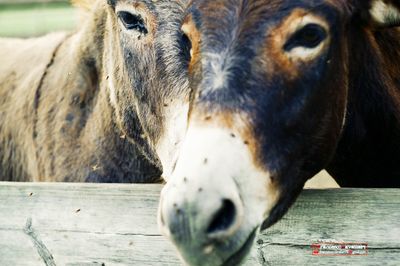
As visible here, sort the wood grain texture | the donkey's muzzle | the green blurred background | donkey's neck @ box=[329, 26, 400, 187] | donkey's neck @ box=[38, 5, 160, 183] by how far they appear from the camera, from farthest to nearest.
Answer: the green blurred background
donkey's neck @ box=[38, 5, 160, 183]
donkey's neck @ box=[329, 26, 400, 187]
the wood grain texture
the donkey's muzzle

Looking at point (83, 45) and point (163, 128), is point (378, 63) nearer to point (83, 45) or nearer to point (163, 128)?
point (163, 128)

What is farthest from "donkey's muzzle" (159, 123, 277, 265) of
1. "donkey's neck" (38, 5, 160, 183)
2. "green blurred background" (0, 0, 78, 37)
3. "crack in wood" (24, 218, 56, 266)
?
"green blurred background" (0, 0, 78, 37)

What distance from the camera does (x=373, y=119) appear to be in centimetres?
285

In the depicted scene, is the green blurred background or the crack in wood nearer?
the crack in wood

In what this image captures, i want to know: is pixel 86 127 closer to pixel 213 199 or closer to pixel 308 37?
pixel 308 37

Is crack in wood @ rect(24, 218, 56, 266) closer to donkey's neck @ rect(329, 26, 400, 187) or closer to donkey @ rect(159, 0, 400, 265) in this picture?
donkey @ rect(159, 0, 400, 265)

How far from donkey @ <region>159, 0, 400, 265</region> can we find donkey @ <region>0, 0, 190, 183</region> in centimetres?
33

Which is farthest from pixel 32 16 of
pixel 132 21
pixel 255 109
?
pixel 255 109

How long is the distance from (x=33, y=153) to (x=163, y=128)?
1338 millimetres

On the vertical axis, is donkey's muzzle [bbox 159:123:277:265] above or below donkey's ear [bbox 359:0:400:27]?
below

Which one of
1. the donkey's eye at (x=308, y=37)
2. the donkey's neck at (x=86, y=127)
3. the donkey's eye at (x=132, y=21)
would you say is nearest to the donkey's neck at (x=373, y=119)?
the donkey's eye at (x=308, y=37)

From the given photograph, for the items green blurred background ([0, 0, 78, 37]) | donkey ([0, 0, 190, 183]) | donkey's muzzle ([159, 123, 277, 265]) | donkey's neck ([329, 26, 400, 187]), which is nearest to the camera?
donkey's muzzle ([159, 123, 277, 265])

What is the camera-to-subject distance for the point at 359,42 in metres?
2.58

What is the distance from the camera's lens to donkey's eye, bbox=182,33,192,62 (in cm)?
239
